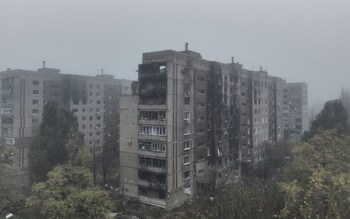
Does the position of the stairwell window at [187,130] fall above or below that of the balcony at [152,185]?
above

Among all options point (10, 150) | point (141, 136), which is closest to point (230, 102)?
point (141, 136)

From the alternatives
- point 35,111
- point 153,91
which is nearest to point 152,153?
point 153,91

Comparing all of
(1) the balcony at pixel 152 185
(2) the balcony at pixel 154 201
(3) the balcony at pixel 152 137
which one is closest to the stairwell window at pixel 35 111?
(3) the balcony at pixel 152 137

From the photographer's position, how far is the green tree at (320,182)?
10.2m

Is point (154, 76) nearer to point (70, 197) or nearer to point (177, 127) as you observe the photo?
point (177, 127)

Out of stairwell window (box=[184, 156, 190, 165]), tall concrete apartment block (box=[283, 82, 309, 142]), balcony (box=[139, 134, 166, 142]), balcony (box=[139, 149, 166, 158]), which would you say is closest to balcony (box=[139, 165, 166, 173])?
balcony (box=[139, 149, 166, 158])

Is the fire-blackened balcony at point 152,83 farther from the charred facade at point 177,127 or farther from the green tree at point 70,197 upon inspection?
the green tree at point 70,197

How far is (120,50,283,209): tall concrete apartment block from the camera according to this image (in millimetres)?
32094

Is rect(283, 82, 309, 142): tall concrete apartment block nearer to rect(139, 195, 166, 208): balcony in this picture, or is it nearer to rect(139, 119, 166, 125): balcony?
rect(139, 195, 166, 208): balcony

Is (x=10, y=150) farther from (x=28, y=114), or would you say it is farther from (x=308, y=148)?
(x=28, y=114)

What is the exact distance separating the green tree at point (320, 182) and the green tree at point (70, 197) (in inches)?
461

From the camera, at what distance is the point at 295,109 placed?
7644cm

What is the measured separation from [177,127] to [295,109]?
52.8 m

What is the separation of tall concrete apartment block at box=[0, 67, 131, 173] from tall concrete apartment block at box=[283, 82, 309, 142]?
40047 millimetres
